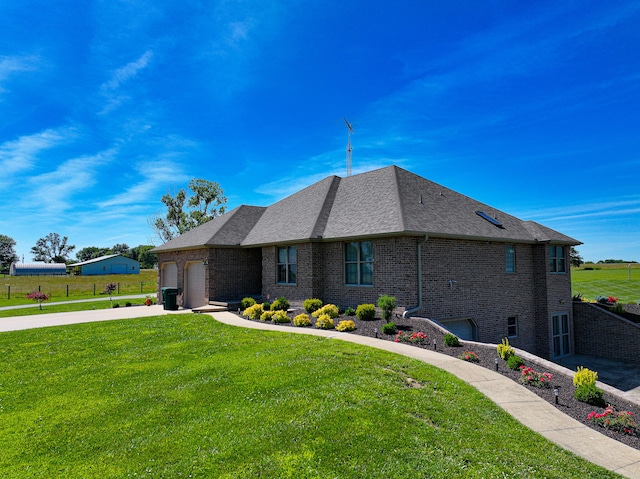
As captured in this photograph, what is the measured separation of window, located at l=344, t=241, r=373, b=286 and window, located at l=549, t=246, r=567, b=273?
1062cm

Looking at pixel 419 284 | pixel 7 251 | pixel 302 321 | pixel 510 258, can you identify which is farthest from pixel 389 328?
pixel 7 251

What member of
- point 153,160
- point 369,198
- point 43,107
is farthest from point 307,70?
point 153,160

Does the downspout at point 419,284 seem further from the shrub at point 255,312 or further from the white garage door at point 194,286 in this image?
the white garage door at point 194,286

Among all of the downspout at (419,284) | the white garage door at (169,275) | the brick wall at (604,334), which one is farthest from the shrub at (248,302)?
the brick wall at (604,334)

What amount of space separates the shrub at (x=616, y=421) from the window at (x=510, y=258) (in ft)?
35.9

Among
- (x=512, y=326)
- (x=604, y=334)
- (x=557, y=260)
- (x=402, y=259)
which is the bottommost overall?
(x=604, y=334)

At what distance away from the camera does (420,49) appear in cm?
1308

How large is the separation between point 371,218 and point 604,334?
47.4 feet

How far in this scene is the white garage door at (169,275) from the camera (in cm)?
2296

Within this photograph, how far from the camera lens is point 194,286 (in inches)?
829

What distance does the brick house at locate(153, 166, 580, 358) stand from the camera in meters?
13.4

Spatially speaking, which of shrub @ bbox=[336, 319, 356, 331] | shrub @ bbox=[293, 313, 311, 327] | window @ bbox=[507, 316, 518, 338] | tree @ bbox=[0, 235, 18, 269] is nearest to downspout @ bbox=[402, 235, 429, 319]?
shrub @ bbox=[336, 319, 356, 331]

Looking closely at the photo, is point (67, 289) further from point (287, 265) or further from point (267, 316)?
point (267, 316)

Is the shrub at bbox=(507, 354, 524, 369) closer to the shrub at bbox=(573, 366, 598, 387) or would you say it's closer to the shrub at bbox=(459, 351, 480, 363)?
the shrub at bbox=(459, 351, 480, 363)
